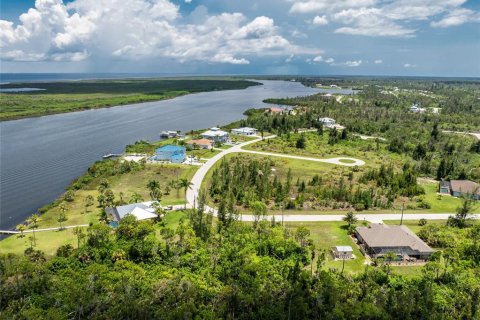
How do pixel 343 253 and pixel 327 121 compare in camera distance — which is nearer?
pixel 343 253

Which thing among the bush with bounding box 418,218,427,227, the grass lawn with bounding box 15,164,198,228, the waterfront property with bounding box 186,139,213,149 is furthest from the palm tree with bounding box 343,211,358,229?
the waterfront property with bounding box 186,139,213,149

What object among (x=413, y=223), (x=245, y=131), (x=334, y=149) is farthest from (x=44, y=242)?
(x=245, y=131)

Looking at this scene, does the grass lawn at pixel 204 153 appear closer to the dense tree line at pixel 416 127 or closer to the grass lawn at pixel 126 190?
the grass lawn at pixel 126 190

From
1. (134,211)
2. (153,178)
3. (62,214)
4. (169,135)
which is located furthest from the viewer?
(169,135)

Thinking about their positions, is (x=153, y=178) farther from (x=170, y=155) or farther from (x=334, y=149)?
(x=334, y=149)

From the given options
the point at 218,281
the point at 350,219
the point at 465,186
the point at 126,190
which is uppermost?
the point at 465,186

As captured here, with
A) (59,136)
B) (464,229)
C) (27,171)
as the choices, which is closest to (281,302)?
(464,229)

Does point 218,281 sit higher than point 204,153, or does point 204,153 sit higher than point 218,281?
point 204,153

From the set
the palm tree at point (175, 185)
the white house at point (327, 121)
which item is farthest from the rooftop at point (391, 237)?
the white house at point (327, 121)

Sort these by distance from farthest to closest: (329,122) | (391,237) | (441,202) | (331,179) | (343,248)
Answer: (329,122) < (331,179) < (441,202) < (391,237) < (343,248)
